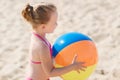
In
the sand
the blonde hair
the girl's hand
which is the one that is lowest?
the sand

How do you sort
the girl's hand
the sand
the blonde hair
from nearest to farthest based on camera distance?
the blonde hair
the girl's hand
the sand

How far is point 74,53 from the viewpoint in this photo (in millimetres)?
3018

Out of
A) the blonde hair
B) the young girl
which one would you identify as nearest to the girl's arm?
the young girl

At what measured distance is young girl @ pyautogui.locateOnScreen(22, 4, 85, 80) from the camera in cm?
275

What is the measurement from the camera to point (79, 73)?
3.02 meters

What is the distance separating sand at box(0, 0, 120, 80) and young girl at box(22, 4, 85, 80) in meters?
1.20

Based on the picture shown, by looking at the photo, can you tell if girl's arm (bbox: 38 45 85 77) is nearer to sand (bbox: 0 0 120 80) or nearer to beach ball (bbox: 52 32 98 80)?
beach ball (bbox: 52 32 98 80)

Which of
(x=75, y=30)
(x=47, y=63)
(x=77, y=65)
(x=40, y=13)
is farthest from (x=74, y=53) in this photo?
(x=75, y=30)

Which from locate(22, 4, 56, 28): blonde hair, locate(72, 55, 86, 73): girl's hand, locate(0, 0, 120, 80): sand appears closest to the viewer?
locate(22, 4, 56, 28): blonde hair

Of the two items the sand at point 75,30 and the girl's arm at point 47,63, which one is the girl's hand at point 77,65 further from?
the sand at point 75,30

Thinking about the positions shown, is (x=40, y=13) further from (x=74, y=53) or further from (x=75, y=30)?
(x=75, y=30)

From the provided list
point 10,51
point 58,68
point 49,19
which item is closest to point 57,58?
point 58,68

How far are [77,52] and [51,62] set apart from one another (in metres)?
0.30

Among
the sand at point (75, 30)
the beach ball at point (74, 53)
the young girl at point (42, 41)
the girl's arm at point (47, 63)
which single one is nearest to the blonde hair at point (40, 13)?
the young girl at point (42, 41)
